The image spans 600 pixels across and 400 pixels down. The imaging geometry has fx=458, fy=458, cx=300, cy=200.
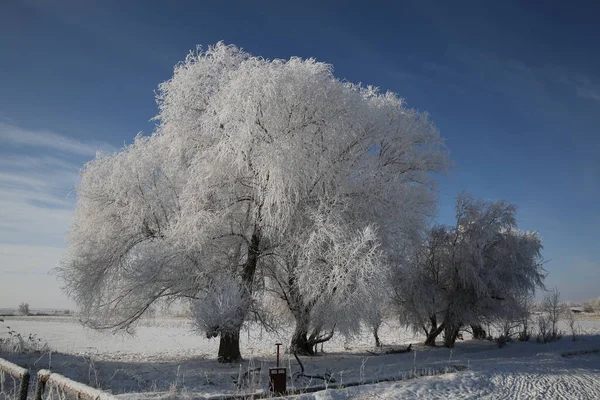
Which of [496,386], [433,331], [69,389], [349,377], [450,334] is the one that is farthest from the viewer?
[433,331]

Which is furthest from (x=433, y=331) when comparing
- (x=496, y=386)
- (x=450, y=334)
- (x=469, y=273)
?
(x=496, y=386)

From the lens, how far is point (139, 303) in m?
16.3

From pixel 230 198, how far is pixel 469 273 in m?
11.7

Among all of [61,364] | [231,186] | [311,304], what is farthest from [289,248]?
[61,364]

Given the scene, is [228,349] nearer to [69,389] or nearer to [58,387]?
[58,387]

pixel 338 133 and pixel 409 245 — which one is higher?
pixel 338 133

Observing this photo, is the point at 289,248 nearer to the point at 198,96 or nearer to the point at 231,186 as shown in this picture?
the point at 231,186

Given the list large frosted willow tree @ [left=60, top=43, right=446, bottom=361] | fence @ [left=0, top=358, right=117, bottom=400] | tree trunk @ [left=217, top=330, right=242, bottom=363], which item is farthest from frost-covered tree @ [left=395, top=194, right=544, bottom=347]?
fence @ [left=0, top=358, right=117, bottom=400]

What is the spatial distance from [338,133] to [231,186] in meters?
4.09

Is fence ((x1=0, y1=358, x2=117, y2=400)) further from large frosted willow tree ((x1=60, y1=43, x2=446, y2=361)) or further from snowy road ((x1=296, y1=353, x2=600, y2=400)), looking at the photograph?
A: large frosted willow tree ((x1=60, y1=43, x2=446, y2=361))

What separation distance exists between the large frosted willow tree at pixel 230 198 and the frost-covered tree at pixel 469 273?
6.99 meters

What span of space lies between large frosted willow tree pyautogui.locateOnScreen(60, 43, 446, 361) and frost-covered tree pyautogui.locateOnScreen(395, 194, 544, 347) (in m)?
6.99

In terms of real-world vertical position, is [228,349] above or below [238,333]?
below

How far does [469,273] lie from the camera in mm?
20703
